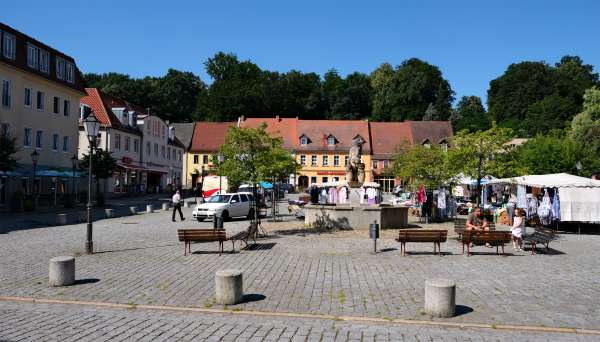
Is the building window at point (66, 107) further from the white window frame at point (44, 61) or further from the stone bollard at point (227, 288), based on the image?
the stone bollard at point (227, 288)

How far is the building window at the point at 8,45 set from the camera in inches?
1382

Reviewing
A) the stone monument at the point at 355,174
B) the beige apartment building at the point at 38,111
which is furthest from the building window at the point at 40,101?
the stone monument at the point at 355,174

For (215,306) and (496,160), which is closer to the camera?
(215,306)

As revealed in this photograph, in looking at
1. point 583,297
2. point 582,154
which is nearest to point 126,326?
point 583,297

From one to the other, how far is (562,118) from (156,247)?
7762cm

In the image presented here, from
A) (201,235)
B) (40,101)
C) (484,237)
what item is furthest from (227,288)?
(40,101)

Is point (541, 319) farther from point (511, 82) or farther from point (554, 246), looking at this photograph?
point (511, 82)

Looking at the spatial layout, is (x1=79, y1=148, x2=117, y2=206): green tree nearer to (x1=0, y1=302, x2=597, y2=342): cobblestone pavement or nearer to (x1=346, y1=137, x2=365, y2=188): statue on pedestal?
(x1=346, y1=137, x2=365, y2=188): statue on pedestal

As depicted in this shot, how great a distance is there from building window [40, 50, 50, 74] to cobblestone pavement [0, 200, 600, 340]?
23.4 m

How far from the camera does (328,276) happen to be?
12.7 meters

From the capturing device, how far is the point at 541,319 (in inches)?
355

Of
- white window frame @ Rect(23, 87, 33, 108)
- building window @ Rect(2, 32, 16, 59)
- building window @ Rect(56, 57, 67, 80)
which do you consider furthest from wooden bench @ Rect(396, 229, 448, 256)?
building window @ Rect(56, 57, 67, 80)

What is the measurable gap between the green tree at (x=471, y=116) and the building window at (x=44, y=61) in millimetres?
60362

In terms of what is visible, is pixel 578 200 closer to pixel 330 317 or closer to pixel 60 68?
pixel 330 317
